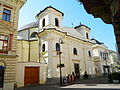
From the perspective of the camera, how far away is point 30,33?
87.6 ft

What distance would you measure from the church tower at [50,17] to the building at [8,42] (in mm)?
7673

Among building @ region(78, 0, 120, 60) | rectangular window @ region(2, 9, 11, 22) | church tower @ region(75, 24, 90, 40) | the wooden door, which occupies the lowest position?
the wooden door

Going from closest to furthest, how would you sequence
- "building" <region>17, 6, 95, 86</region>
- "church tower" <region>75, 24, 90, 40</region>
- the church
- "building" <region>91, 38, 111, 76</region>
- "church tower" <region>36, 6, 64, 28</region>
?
the church
"building" <region>17, 6, 95, 86</region>
"church tower" <region>36, 6, 64, 28</region>
"church tower" <region>75, 24, 90, 40</region>
"building" <region>91, 38, 111, 76</region>

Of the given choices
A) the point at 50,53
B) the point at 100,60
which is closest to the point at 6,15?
the point at 50,53

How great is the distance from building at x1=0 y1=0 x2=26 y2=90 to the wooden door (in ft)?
13.0

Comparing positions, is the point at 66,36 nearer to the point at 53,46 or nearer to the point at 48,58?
the point at 53,46

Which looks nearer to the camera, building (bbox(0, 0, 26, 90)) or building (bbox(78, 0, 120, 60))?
building (bbox(78, 0, 120, 60))

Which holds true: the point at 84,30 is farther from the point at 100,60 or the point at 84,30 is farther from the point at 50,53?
the point at 50,53

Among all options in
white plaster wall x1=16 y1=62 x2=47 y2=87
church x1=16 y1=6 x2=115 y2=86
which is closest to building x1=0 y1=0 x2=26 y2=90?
white plaster wall x1=16 y1=62 x2=47 y2=87

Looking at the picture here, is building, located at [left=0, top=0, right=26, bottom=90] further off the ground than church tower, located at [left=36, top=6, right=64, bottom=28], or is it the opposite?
church tower, located at [left=36, top=6, right=64, bottom=28]

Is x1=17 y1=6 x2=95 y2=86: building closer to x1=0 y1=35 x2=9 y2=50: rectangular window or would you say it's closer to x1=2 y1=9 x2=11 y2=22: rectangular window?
x1=0 y1=35 x2=9 y2=50: rectangular window

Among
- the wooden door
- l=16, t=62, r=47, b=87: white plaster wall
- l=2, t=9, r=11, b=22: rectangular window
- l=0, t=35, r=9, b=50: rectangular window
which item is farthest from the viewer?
the wooden door

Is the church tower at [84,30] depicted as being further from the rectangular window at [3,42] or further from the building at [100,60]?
the rectangular window at [3,42]

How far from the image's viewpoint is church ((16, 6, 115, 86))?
1710cm
